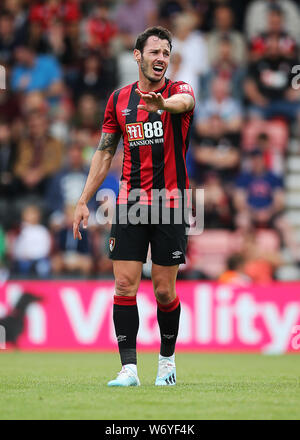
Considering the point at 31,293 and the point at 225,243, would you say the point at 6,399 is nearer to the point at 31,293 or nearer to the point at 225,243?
the point at 31,293

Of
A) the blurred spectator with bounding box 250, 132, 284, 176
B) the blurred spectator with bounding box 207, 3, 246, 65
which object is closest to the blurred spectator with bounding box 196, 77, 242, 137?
the blurred spectator with bounding box 250, 132, 284, 176

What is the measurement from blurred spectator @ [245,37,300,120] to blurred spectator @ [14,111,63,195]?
3.42 meters

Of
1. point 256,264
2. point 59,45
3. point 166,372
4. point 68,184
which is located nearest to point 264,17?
point 59,45

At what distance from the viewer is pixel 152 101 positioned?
623cm

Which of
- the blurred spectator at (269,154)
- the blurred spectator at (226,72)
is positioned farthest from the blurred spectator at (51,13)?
the blurred spectator at (269,154)

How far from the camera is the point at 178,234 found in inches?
275

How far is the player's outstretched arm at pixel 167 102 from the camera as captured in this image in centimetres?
619

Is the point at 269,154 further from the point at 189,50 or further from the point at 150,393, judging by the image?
the point at 150,393

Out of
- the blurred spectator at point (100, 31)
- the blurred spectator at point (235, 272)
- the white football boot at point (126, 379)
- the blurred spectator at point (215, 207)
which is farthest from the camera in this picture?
the blurred spectator at point (100, 31)

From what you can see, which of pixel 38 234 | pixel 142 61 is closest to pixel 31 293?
pixel 38 234

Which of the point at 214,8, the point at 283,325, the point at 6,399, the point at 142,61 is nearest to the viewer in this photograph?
the point at 6,399

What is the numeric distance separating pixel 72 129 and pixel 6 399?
9999mm

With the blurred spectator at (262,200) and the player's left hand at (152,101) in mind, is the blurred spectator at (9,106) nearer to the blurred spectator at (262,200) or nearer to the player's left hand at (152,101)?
the blurred spectator at (262,200)

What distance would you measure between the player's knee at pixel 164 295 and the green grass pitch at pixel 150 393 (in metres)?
0.64
